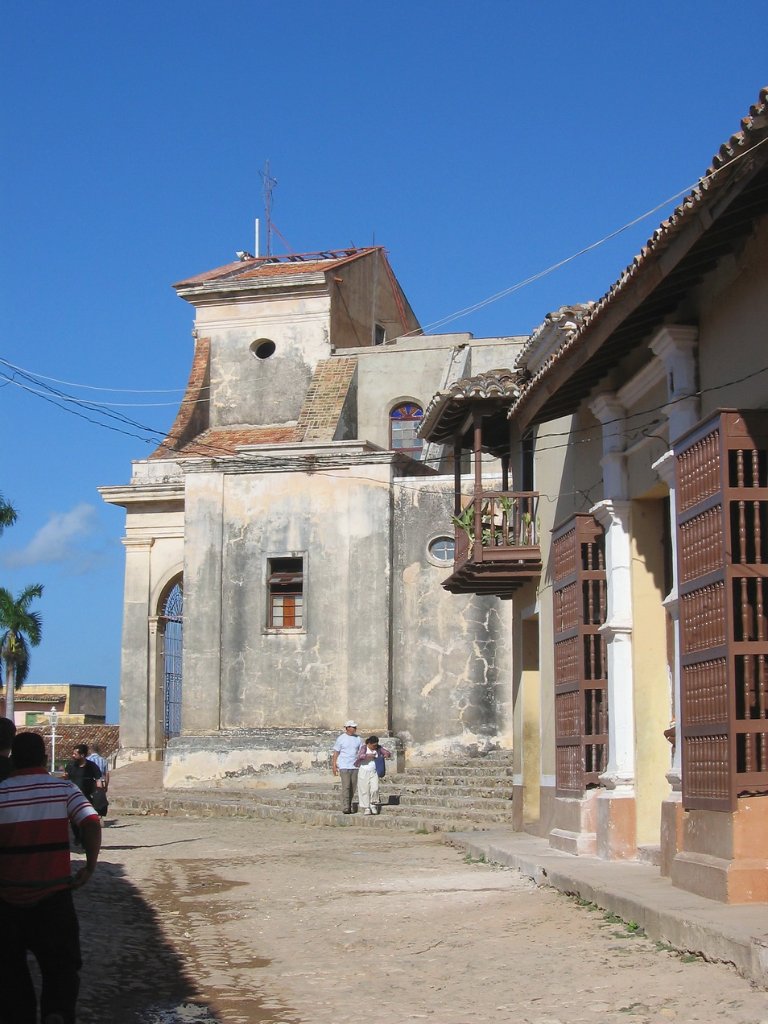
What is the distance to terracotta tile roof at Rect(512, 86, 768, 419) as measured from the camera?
8000 mm

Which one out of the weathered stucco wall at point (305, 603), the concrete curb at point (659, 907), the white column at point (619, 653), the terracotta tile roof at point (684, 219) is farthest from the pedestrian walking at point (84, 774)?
the weathered stucco wall at point (305, 603)

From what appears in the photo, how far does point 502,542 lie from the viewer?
56.3 ft

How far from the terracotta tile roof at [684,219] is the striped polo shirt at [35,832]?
16.9 ft

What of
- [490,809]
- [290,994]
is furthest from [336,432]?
[290,994]

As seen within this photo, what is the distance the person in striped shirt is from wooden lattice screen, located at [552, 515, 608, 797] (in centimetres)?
812

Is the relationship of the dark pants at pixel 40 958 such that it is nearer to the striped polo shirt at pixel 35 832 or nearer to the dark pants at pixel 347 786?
the striped polo shirt at pixel 35 832

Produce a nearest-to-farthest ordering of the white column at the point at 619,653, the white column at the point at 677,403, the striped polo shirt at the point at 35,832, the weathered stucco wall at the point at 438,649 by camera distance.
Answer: the striped polo shirt at the point at 35,832 → the white column at the point at 677,403 → the white column at the point at 619,653 → the weathered stucco wall at the point at 438,649

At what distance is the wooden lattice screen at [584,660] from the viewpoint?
13672mm

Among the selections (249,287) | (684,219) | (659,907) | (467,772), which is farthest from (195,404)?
(659,907)

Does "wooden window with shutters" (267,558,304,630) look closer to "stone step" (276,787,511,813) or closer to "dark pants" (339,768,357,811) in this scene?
"stone step" (276,787,511,813)

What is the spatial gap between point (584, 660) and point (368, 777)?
827 cm

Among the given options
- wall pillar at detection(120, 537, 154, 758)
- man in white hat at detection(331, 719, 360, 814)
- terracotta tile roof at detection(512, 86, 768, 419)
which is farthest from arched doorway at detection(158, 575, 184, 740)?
terracotta tile roof at detection(512, 86, 768, 419)

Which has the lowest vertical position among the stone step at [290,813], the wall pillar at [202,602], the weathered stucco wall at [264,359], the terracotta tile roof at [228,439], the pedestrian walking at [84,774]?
the stone step at [290,813]

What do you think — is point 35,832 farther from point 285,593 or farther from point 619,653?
point 285,593
